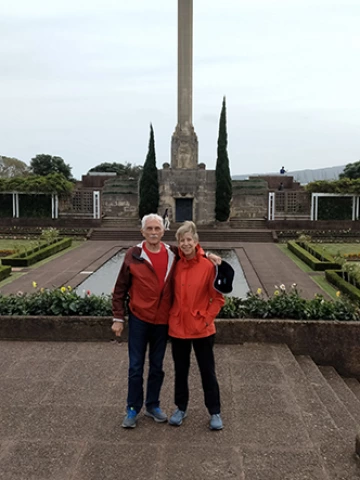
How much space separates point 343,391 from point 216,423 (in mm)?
2114

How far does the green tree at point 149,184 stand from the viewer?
90.5 ft

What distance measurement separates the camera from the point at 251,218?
101ft

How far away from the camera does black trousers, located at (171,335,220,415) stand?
3.44 meters

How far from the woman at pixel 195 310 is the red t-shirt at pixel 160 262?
102 mm

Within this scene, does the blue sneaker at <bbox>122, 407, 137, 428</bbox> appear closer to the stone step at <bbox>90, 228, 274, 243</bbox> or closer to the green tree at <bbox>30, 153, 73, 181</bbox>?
the stone step at <bbox>90, 228, 274, 243</bbox>

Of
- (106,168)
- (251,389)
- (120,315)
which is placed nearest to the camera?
(120,315)

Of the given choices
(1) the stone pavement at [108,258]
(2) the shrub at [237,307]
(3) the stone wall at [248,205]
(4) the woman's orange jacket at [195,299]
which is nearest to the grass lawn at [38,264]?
(1) the stone pavement at [108,258]

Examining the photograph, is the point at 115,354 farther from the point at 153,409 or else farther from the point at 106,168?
the point at 106,168

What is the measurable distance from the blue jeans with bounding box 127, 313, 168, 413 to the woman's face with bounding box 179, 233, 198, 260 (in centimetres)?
66

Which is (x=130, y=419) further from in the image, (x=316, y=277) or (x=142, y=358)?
(x=316, y=277)

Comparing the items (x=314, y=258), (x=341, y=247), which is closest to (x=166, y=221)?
(x=341, y=247)

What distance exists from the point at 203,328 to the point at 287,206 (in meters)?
28.4

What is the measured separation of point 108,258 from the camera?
1620cm

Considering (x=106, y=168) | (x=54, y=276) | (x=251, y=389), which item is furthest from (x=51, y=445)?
(x=106, y=168)
